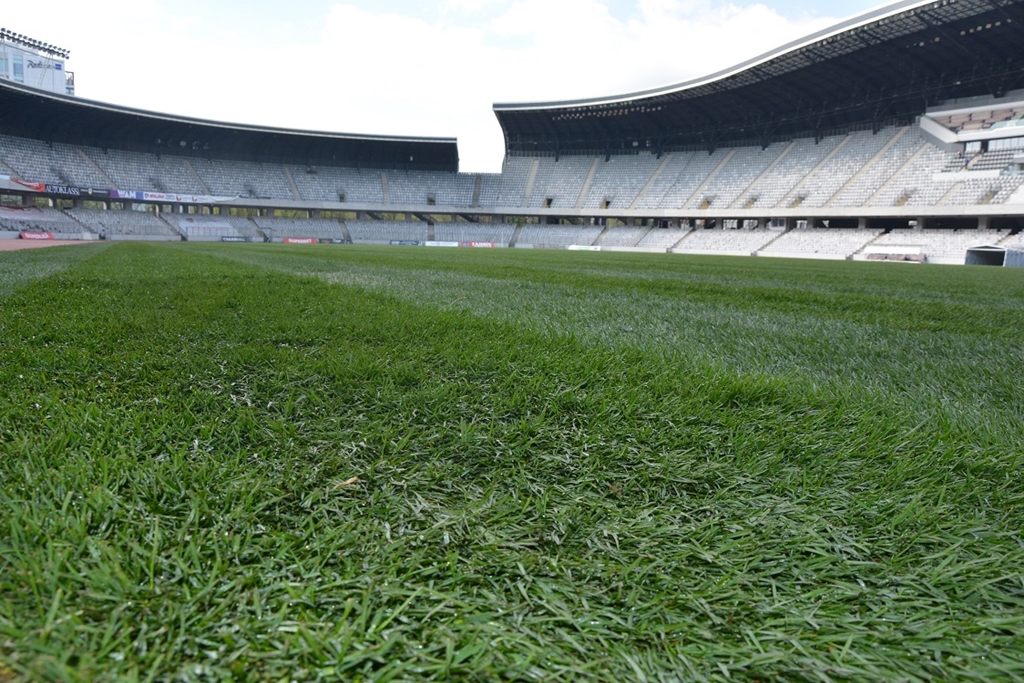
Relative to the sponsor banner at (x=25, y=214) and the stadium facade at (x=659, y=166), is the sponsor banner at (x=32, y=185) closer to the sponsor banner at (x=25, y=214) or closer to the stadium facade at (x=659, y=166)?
the stadium facade at (x=659, y=166)

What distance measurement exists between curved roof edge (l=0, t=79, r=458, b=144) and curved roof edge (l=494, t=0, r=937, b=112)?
9310 millimetres

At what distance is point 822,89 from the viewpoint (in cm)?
3612

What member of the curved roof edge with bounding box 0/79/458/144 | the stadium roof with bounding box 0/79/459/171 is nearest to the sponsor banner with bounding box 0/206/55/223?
→ the stadium roof with bounding box 0/79/459/171

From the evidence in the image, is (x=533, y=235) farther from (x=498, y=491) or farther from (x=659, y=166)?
(x=498, y=491)

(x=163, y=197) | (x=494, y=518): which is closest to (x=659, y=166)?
(x=163, y=197)

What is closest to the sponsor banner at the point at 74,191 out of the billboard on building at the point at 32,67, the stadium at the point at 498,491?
the billboard on building at the point at 32,67

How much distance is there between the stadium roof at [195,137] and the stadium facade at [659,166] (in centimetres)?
20

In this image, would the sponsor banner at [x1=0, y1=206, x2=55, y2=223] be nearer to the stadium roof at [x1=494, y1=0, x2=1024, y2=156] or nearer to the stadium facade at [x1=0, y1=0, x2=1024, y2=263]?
the stadium facade at [x1=0, y1=0, x2=1024, y2=263]

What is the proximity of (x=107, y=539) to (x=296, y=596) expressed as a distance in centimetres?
34

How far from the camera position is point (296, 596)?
0.69 meters

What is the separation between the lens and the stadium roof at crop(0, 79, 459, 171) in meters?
38.6

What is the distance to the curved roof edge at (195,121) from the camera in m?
36.2

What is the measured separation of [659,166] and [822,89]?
1525 cm

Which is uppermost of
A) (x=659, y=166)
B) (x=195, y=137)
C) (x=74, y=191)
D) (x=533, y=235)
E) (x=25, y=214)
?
(x=659, y=166)
